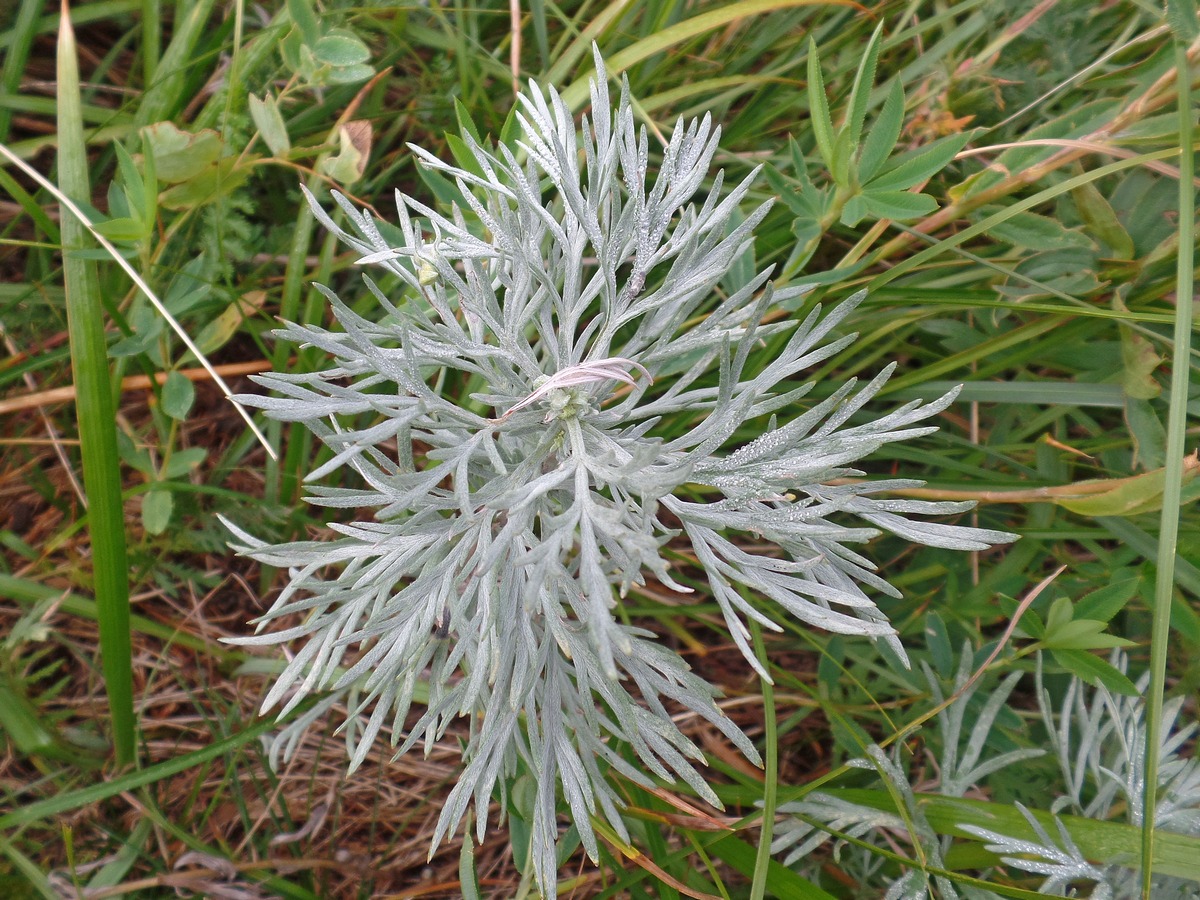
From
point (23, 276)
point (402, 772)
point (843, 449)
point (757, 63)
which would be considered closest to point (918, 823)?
point (843, 449)

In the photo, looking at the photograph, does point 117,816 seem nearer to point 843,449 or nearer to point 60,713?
point 60,713

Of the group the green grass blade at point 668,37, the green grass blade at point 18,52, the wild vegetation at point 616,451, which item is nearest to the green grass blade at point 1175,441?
the wild vegetation at point 616,451

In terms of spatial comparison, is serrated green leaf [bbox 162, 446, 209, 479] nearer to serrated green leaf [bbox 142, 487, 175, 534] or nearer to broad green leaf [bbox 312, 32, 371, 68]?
serrated green leaf [bbox 142, 487, 175, 534]

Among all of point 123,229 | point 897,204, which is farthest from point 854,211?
point 123,229

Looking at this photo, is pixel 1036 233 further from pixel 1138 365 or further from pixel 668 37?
pixel 668 37

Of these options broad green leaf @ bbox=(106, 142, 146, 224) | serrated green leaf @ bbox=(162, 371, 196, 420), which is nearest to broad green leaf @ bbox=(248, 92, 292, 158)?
broad green leaf @ bbox=(106, 142, 146, 224)

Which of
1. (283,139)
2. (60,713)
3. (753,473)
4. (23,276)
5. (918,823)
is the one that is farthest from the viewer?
(23,276)

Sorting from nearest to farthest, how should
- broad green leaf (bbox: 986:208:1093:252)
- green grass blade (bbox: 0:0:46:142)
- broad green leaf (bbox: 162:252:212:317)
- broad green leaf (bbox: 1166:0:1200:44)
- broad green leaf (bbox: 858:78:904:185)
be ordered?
broad green leaf (bbox: 1166:0:1200:44), broad green leaf (bbox: 858:78:904:185), broad green leaf (bbox: 986:208:1093:252), broad green leaf (bbox: 162:252:212:317), green grass blade (bbox: 0:0:46:142)
